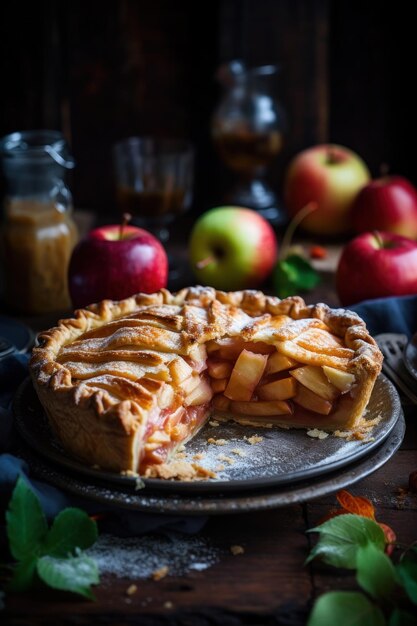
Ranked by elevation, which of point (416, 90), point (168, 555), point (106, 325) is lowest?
point (168, 555)

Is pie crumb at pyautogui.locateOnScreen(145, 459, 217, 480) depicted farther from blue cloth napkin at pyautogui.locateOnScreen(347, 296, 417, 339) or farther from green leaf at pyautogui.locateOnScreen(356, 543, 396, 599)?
blue cloth napkin at pyautogui.locateOnScreen(347, 296, 417, 339)

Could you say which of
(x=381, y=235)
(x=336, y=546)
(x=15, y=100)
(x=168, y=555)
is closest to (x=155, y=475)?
(x=168, y=555)

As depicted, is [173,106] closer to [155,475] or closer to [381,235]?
[381,235]

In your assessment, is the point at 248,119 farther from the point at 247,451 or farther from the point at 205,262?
the point at 247,451

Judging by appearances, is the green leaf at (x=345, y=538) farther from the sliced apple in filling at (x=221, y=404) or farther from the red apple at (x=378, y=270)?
the red apple at (x=378, y=270)

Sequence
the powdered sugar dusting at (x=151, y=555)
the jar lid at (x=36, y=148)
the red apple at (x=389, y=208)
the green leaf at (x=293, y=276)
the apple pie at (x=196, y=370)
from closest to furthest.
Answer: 1. the powdered sugar dusting at (x=151, y=555)
2. the apple pie at (x=196, y=370)
3. the jar lid at (x=36, y=148)
4. the green leaf at (x=293, y=276)
5. the red apple at (x=389, y=208)

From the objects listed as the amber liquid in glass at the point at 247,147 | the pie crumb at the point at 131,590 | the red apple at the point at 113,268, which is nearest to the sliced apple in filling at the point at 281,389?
the pie crumb at the point at 131,590

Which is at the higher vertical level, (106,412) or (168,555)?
(106,412)
